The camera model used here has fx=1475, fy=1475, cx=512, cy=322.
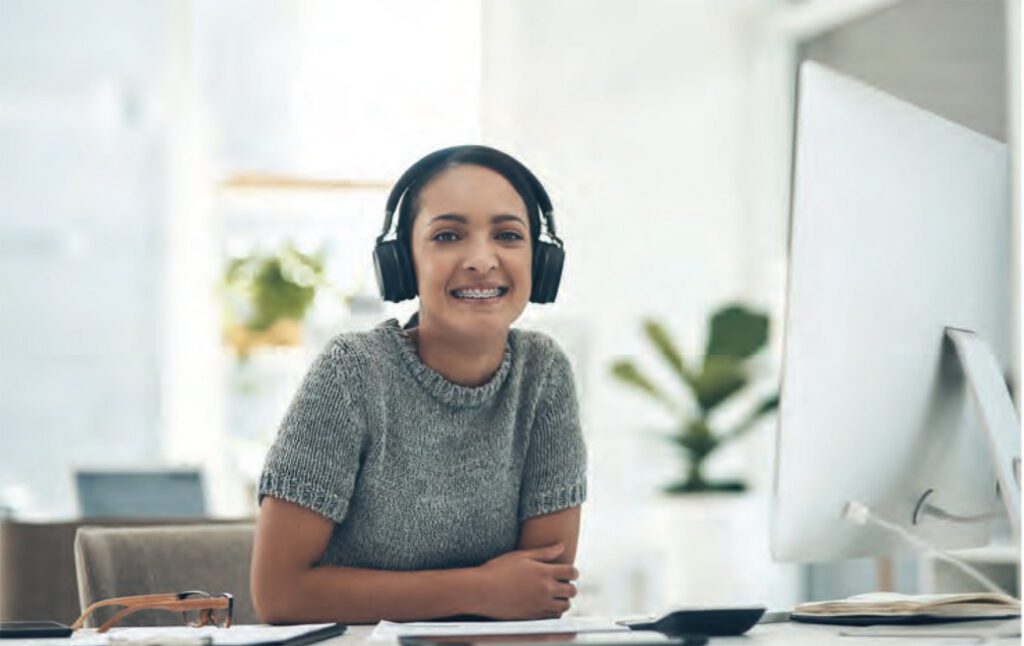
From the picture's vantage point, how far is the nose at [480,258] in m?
1.69

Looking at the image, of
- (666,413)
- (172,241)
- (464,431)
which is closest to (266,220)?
(172,241)

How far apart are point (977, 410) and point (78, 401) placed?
4.43 meters

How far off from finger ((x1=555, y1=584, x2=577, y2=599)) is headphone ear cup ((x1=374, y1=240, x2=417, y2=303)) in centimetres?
40

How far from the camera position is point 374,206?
5547 millimetres

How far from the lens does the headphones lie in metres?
1.78

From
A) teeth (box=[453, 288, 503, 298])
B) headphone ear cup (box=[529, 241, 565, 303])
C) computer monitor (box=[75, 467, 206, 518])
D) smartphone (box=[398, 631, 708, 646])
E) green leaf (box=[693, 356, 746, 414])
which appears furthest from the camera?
green leaf (box=[693, 356, 746, 414])

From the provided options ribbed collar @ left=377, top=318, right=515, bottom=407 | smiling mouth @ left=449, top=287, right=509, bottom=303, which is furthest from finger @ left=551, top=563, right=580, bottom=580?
smiling mouth @ left=449, top=287, right=509, bottom=303

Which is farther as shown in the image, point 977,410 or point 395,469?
point 395,469

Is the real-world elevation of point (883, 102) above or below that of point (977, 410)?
above

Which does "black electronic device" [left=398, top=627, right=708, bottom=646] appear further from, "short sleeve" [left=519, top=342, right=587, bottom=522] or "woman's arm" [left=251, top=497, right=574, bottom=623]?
"short sleeve" [left=519, top=342, right=587, bottom=522]

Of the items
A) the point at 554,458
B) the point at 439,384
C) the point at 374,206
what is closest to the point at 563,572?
the point at 554,458

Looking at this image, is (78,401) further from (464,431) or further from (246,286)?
(464,431)

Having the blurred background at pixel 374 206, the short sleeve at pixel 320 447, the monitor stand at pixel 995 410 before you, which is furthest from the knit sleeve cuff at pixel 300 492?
the blurred background at pixel 374 206

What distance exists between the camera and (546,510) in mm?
1796
